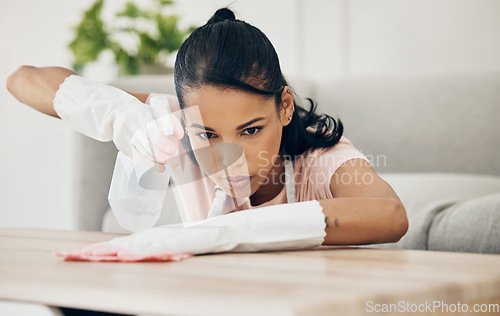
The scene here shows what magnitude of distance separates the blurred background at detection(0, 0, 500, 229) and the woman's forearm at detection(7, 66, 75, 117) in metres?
1.26

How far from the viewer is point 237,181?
A: 0.85 meters

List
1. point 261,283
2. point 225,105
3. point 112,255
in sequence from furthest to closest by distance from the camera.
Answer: point 225,105 → point 112,255 → point 261,283

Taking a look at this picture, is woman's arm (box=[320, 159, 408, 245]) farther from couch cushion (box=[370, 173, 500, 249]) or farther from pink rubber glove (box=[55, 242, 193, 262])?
couch cushion (box=[370, 173, 500, 249])

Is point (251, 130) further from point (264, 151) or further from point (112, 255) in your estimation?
point (112, 255)

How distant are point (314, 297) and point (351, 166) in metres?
0.50

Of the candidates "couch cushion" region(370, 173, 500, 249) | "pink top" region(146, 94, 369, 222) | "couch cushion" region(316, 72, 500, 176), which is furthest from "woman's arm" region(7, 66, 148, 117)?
"couch cushion" region(316, 72, 500, 176)

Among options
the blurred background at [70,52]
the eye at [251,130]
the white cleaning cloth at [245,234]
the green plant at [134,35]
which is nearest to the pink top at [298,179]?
the eye at [251,130]

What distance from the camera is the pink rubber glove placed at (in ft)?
1.92

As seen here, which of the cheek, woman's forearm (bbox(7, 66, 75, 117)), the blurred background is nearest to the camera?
the cheek

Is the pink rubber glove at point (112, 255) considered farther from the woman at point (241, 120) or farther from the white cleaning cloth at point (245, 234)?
the woman at point (241, 120)

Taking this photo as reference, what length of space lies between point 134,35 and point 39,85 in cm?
122

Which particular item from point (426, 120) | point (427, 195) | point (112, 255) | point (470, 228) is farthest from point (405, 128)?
point (112, 255)

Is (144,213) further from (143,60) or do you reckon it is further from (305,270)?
(143,60)

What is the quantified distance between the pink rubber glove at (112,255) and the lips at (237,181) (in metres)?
0.24
